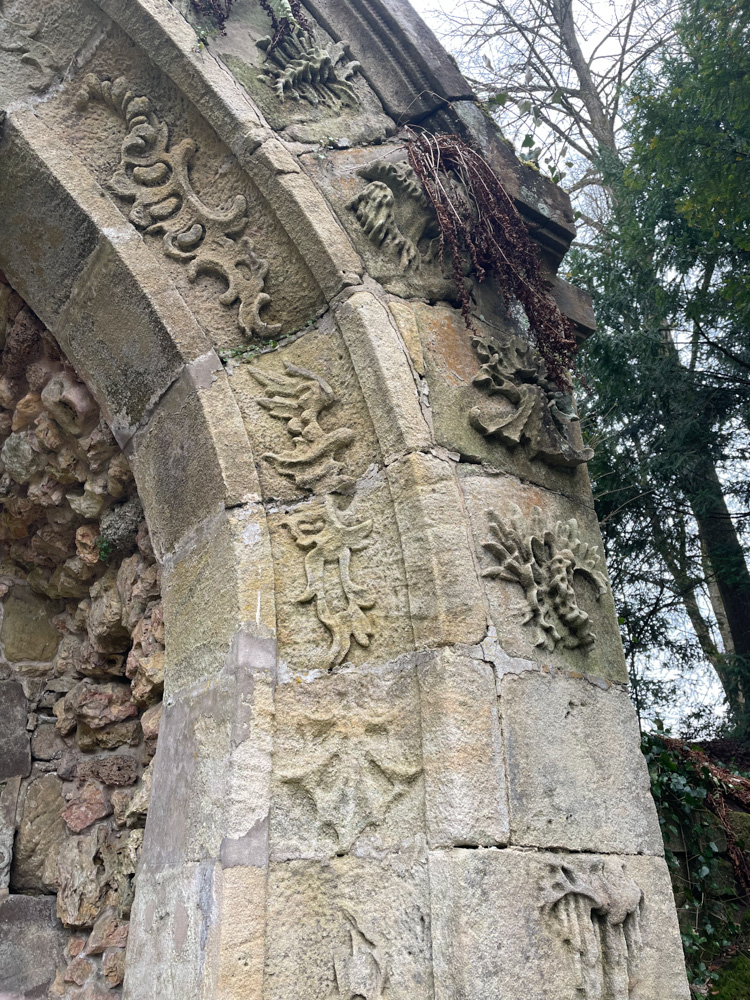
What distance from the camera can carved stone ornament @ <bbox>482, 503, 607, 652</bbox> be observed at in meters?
2.23

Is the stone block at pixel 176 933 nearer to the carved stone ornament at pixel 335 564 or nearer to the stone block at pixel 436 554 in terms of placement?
the carved stone ornament at pixel 335 564

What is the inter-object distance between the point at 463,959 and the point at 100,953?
1317 mm

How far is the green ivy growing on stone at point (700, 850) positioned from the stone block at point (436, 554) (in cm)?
176

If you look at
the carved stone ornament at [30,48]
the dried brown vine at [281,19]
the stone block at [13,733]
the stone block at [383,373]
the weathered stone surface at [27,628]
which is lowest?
the stone block at [13,733]

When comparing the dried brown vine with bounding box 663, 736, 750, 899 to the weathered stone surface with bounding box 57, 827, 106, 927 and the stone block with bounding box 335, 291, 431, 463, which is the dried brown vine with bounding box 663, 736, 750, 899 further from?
the weathered stone surface with bounding box 57, 827, 106, 927

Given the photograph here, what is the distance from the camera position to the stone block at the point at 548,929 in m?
1.76

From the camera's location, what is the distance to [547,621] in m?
2.24

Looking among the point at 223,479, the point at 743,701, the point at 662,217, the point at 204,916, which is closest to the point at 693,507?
the point at 743,701

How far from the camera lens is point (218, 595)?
2242 millimetres

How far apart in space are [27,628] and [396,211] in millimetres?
2159

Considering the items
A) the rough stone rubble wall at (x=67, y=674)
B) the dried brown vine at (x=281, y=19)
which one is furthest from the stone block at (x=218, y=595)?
the dried brown vine at (x=281, y=19)

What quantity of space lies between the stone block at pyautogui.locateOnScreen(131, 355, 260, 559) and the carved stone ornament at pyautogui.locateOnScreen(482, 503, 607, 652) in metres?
0.70

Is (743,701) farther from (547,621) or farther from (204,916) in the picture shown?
(204,916)

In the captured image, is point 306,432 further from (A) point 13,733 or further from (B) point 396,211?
(A) point 13,733
